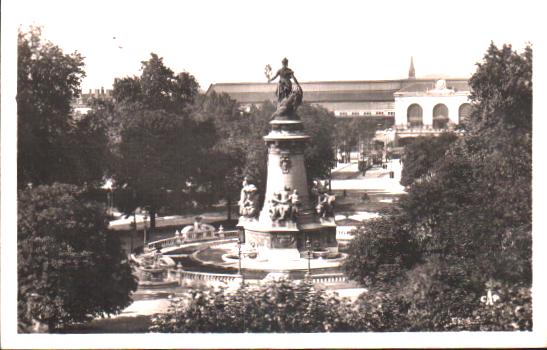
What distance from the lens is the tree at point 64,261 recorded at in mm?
21281

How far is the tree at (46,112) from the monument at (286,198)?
7222 mm

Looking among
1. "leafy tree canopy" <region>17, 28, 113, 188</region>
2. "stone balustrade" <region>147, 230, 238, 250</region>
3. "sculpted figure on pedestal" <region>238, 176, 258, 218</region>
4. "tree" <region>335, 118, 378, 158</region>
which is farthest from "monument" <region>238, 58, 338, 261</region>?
"tree" <region>335, 118, 378, 158</region>

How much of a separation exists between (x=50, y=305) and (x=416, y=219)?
11.1 m

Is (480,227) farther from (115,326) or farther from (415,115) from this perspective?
(415,115)

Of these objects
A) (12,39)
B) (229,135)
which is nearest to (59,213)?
(12,39)

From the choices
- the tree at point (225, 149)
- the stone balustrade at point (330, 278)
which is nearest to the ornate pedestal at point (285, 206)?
the stone balustrade at point (330, 278)

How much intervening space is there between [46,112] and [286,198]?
1041cm

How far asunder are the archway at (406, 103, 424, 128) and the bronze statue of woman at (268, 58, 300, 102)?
40.6 ft

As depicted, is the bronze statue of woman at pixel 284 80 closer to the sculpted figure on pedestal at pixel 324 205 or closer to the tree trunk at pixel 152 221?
the sculpted figure on pedestal at pixel 324 205

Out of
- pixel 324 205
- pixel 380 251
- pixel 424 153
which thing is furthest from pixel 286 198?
pixel 380 251

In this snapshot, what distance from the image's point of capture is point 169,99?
132 feet

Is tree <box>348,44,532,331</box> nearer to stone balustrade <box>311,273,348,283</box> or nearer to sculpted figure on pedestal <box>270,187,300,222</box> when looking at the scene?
stone balustrade <box>311,273,348,283</box>

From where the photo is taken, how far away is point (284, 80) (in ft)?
104

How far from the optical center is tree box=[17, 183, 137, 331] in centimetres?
2128
